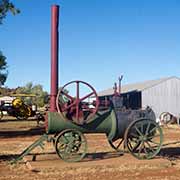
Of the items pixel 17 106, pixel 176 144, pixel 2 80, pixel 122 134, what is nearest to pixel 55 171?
pixel 122 134

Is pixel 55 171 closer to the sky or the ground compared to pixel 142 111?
closer to the ground

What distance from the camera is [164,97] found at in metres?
36.2

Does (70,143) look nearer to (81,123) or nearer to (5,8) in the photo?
(81,123)

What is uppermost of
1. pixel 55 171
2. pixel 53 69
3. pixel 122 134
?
pixel 53 69

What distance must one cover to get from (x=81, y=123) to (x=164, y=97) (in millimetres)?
25883

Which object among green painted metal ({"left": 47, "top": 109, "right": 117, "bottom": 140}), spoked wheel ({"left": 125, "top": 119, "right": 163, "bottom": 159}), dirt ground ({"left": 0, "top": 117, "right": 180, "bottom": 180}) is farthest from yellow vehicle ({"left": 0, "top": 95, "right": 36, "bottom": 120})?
green painted metal ({"left": 47, "top": 109, "right": 117, "bottom": 140})

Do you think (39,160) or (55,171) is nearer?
(55,171)

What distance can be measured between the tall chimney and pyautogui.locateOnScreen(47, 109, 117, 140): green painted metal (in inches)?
15.5

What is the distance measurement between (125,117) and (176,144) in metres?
6.38

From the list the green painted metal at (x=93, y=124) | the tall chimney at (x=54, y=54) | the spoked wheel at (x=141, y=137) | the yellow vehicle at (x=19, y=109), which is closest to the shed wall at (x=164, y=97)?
the yellow vehicle at (x=19, y=109)

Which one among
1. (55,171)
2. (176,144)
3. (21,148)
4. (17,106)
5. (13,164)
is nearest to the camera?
(55,171)

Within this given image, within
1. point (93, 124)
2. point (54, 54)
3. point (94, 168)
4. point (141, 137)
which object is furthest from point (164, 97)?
point (94, 168)

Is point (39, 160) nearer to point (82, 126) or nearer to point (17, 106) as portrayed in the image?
→ point (82, 126)

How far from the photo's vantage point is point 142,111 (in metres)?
12.4
